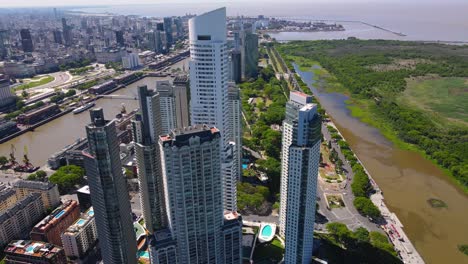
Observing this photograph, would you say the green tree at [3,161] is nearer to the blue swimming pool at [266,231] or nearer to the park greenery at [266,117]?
the park greenery at [266,117]

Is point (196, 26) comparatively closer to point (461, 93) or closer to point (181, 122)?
point (181, 122)

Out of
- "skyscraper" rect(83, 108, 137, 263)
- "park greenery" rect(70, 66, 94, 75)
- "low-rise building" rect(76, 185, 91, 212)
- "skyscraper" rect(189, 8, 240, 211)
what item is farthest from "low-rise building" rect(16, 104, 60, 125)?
"skyscraper" rect(83, 108, 137, 263)

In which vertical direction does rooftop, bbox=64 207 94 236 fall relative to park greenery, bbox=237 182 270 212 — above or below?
above

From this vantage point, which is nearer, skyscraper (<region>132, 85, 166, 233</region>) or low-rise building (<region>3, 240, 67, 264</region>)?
low-rise building (<region>3, 240, 67, 264</region>)

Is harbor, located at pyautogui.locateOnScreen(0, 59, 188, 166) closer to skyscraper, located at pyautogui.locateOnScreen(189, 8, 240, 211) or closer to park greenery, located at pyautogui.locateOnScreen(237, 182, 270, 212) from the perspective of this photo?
park greenery, located at pyautogui.locateOnScreen(237, 182, 270, 212)

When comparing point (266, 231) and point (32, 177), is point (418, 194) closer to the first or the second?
point (266, 231)

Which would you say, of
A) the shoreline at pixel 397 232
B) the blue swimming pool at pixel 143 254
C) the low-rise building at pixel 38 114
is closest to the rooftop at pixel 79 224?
the blue swimming pool at pixel 143 254

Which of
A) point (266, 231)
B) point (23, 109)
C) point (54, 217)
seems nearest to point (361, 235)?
point (266, 231)
